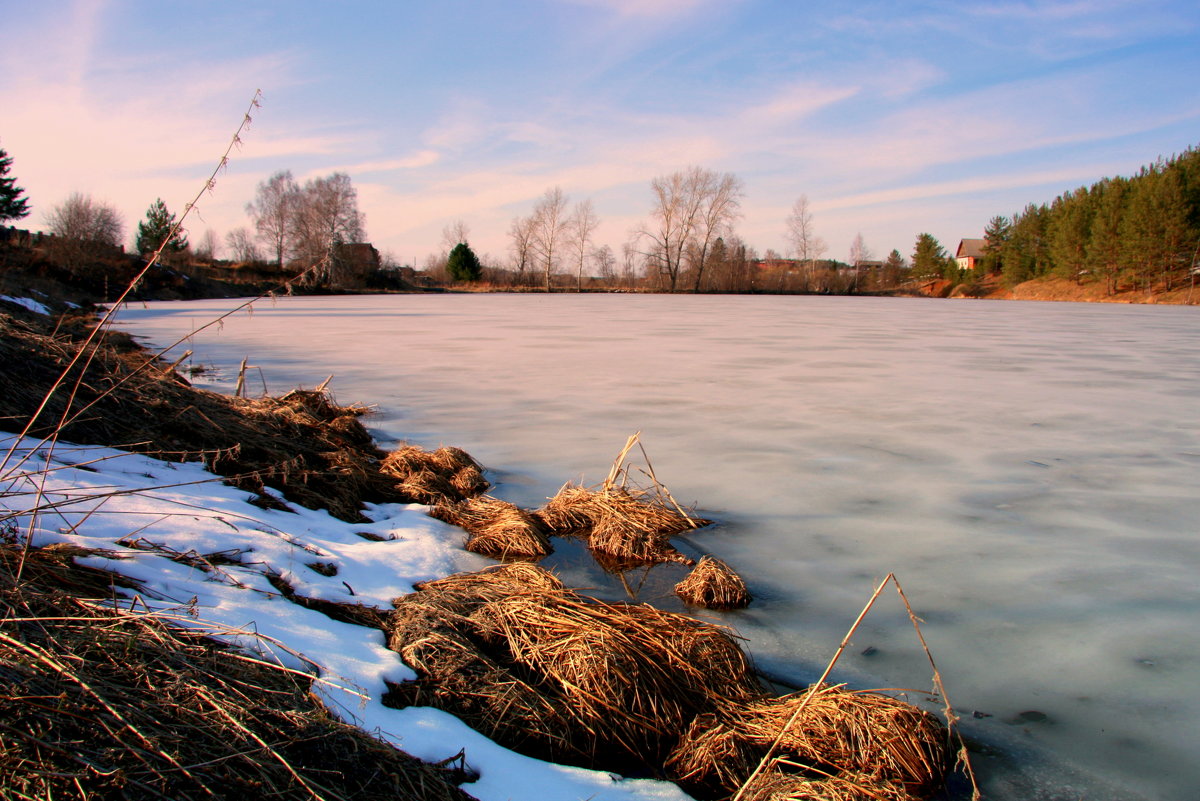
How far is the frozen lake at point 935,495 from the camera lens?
2.25m

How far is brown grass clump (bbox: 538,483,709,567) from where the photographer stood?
135 inches

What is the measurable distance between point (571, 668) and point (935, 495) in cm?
295

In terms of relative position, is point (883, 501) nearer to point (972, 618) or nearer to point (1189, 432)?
point (972, 618)

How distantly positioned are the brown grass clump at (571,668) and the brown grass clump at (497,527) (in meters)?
0.80

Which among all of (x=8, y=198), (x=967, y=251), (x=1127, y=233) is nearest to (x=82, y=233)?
(x=8, y=198)

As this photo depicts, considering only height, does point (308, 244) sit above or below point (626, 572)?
above

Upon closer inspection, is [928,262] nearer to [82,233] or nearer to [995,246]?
[995,246]

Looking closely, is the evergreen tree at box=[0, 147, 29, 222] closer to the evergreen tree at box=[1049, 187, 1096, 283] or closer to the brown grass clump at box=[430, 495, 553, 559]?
the brown grass clump at box=[430, 495, 553, 559]

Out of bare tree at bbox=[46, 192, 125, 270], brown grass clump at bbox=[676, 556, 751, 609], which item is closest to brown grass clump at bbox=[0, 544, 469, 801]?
brown grass clump at bbox=[676, 556, 751, 609]

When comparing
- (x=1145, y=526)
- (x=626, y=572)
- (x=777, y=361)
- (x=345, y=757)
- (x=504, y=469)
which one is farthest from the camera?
(x=777, y=361)

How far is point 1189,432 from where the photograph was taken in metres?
5.70

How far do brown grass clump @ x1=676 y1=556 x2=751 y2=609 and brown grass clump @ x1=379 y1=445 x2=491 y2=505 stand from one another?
1679 mm

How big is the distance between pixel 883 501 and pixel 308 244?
168 feet

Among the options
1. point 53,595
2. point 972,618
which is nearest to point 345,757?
point 53,595
